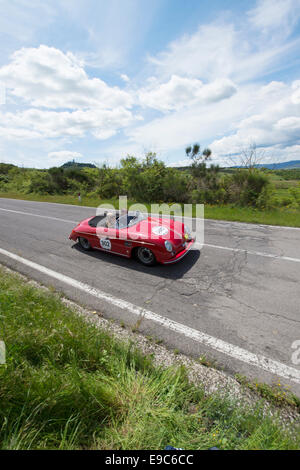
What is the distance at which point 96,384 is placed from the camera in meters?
1.80

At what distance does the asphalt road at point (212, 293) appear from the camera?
2467 mm

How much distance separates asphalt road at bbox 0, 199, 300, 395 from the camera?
2467mm

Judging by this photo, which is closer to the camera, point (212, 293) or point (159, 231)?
point (212, 293)

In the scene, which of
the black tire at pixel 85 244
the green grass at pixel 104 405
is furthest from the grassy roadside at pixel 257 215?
the green grass at pixel 104 405

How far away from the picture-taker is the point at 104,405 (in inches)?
67.4

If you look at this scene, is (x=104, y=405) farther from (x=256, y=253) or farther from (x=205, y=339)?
(x=256, y=253)

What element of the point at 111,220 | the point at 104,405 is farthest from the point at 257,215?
the point at 104,405

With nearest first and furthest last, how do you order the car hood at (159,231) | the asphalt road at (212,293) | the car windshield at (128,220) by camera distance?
the asphalt road at (212,293), the car hood at (159,231), the car windshield at (128,220)

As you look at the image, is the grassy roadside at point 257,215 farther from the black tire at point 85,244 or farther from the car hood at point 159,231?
the black tire at point 85,244

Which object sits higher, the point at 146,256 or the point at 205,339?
the point at 146,256

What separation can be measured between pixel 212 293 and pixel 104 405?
246cm

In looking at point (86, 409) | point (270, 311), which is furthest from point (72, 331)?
point (270, 311)

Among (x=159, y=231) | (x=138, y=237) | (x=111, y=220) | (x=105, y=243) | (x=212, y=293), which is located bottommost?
(x=212, y=293)

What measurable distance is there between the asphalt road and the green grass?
0.60 metres
